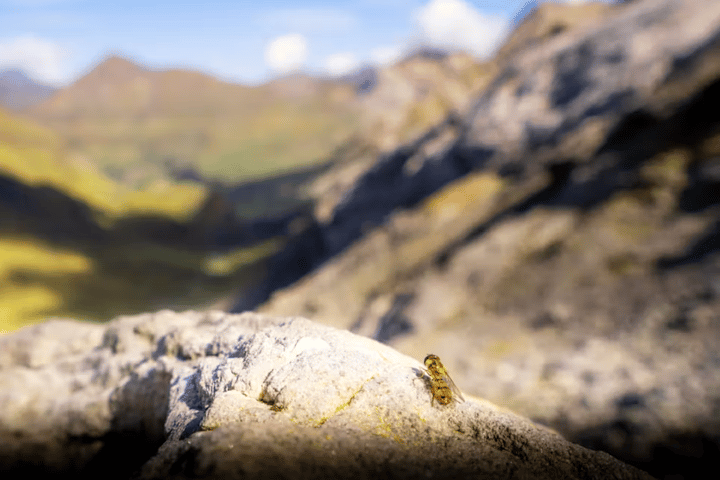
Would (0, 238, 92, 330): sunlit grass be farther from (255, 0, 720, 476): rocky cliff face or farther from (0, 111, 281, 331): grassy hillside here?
(255, 0, 720, 476): rocky cliff face

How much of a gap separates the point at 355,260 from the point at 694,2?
1637 inches

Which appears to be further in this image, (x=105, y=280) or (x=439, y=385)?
(x=105, y=280)

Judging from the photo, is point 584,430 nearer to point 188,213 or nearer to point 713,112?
point 713,112

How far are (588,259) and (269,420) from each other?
2491 centimetres

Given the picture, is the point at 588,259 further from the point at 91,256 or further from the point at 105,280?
the point at 91,256

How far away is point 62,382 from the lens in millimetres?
9570

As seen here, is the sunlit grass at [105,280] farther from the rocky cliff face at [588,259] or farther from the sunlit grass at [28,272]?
the rocky cliff face at [588,259]

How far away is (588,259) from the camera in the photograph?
2564 cm

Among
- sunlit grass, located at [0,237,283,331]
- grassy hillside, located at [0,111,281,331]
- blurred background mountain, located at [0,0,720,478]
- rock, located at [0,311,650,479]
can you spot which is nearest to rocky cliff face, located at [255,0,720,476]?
blurred background mountain, located at [0,0,720,478]

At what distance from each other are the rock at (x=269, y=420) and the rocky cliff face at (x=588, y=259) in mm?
12660

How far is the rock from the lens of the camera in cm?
482

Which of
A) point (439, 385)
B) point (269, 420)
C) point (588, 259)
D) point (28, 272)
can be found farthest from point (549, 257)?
point (28, 272)

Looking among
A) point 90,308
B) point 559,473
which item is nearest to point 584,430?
point 559,473

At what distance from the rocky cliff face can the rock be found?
1266 cm
